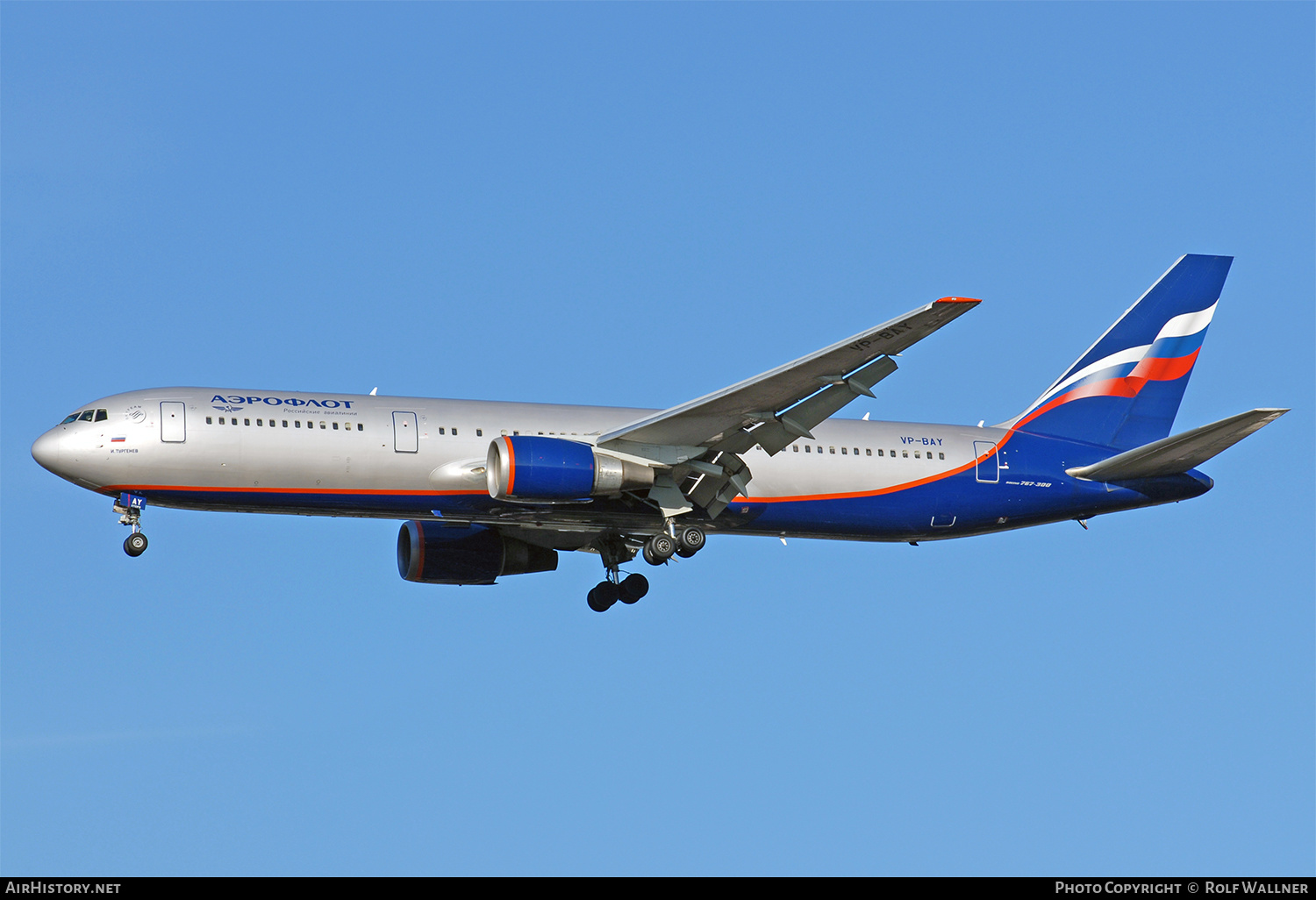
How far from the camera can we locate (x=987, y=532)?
4234 cm

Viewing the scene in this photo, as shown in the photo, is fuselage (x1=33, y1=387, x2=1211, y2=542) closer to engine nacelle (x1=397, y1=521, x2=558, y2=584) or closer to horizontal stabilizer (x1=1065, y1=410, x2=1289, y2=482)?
horizontal stabilizer (x1=1065, y1=410, x2=1289, y2=482)

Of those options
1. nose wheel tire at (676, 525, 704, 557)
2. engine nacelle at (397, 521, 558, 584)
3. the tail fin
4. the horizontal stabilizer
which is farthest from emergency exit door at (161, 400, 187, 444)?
the horizontal stabilizer

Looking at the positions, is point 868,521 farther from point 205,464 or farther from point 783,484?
point 205,464

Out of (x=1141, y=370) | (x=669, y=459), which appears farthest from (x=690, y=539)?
Result: (x=1141, y=370)

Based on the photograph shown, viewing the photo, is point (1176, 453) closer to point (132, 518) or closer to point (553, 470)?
point (553, 470)

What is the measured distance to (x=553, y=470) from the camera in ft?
120

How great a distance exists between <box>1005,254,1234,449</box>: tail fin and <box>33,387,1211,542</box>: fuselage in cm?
84

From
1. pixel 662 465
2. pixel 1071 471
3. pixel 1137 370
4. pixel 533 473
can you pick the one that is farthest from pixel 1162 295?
pixel 533 473

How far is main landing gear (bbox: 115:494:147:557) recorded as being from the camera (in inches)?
1447

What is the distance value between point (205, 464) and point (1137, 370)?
2409 centimetres

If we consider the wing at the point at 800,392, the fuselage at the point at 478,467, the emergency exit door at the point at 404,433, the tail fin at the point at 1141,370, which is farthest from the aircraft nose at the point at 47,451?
the tail fin at the point at 1141,370

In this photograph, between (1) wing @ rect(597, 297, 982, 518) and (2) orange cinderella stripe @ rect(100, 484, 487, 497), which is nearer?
(1) wing @ rect(597, 297, 982, 518)

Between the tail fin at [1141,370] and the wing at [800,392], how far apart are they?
9.17m
